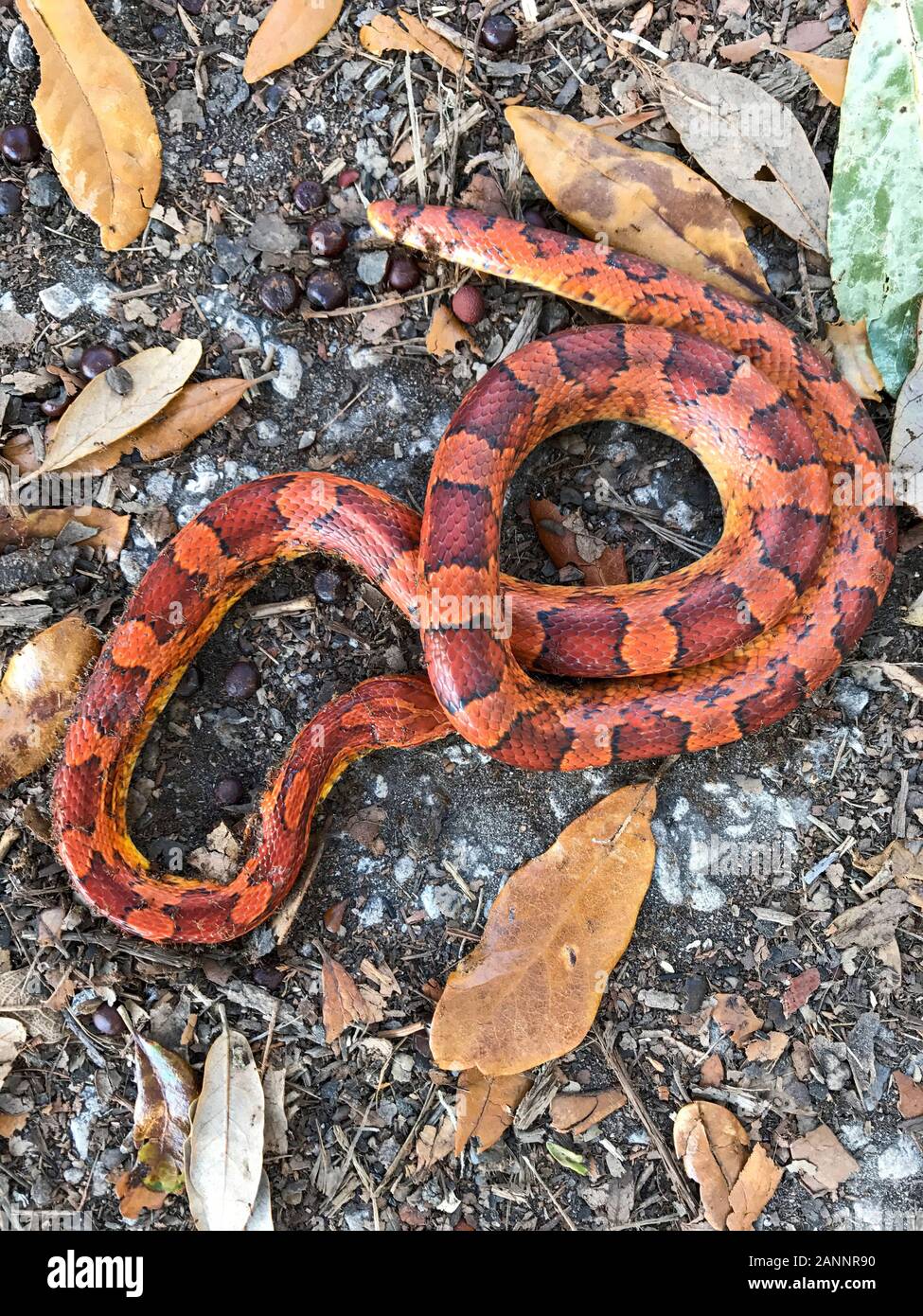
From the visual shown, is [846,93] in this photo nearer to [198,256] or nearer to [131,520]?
[198,256]

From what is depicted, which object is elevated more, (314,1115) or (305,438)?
(305,438)

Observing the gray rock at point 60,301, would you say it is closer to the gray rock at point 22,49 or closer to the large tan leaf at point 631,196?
the gray rock at point 22,49

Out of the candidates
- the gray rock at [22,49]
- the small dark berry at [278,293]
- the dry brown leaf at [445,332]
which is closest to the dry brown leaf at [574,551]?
the dry brown leaf at [445,332]

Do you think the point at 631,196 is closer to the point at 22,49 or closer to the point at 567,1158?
the point at 22,49

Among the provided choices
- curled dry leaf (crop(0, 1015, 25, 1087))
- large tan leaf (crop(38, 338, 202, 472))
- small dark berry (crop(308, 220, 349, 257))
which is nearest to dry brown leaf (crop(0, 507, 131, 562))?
large tan leaf (crop(38, 338, 202, 472))

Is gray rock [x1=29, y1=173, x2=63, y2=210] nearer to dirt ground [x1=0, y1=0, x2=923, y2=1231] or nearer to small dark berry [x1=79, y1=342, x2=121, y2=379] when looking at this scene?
dirt ground [x1=0, y1=0, x2=923, y2=1231]

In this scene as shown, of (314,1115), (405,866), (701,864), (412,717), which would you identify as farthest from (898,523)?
(314,1115)
